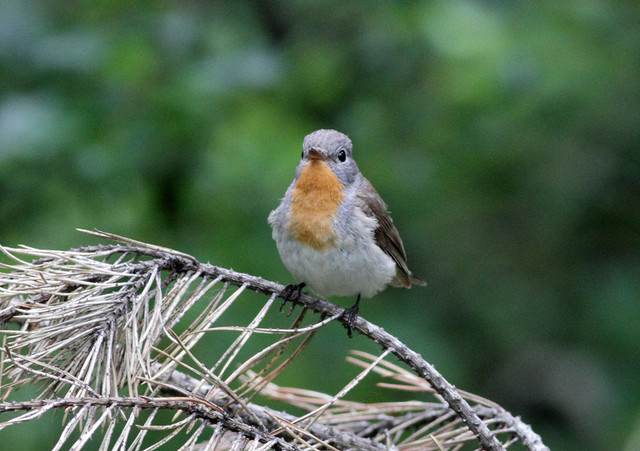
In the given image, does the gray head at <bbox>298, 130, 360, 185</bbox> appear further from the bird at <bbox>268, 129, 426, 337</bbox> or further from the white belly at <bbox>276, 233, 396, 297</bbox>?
the white belly at <bbox>276, 233, 396, 297</bbox>

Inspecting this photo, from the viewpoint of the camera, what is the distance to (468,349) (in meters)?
4.69

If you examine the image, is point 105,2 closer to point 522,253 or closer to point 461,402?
point 461,402

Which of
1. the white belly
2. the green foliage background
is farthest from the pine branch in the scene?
the green foliage background

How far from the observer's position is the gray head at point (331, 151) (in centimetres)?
323

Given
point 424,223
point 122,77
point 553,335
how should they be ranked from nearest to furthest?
point 122,77
point 424,223
point 553,335

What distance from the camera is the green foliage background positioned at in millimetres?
3504

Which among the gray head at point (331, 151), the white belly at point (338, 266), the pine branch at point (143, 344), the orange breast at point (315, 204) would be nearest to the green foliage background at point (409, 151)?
the gray head at point (331, 151)

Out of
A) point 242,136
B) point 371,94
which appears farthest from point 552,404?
point 242,136

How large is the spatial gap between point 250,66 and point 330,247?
1.21 metres

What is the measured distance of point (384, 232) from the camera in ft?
11.4

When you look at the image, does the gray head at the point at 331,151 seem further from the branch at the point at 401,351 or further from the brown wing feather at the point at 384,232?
the branch at the point at 401,351

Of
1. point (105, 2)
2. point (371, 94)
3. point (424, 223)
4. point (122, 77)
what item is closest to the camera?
point (122, 77)

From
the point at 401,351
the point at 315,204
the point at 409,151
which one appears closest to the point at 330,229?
the point at 315,204

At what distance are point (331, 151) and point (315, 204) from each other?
326 millimetres
